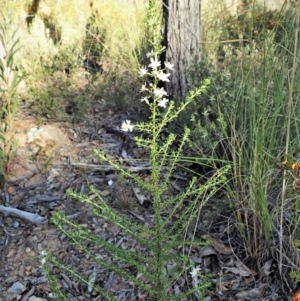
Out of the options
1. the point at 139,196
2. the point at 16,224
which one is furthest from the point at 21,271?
the point at 139,196

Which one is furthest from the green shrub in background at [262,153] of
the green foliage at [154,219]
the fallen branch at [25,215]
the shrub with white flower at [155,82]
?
the fallen branch at [25,215]

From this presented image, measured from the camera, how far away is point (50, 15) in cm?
566

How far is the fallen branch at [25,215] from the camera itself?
2.86 metres

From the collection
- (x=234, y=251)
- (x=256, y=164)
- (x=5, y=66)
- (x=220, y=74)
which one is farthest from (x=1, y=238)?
(x=220, y=74)

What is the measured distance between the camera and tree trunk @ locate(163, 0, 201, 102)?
3.50 m

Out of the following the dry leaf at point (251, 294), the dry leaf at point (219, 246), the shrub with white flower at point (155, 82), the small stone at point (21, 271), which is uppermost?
the shrub with white flower at point (155, 82)

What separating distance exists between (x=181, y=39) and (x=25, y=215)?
162 cm

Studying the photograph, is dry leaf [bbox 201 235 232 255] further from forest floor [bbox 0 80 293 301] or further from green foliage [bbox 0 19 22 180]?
green foliage [bbox 0 19 22 180]

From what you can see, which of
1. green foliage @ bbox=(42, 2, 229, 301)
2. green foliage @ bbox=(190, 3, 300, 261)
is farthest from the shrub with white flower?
green foliage @ bbox=(190, 3, 300, 261)

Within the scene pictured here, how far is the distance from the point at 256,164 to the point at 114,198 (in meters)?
0.93

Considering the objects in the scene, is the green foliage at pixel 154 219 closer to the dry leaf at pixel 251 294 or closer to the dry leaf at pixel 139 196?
the dry leaf at pixel 251 294

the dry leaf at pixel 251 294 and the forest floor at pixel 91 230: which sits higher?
the forest floor at pixel 91 230

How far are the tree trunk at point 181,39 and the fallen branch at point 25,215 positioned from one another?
1.35m

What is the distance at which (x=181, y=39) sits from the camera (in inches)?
140
